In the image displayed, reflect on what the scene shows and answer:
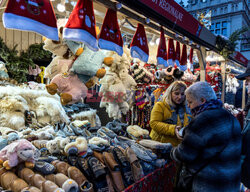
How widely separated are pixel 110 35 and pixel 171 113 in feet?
3.68

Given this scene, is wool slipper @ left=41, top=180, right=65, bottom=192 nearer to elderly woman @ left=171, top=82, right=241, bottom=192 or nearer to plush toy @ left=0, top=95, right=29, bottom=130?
elderly woman @ left=171, top=82, right=241, bottom=192

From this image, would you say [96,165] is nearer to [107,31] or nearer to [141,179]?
[141,179]

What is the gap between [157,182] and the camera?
1.88 m

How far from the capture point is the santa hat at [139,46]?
2193 millimetres

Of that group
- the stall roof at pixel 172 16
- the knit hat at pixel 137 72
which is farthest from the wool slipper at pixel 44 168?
the knit hat at pixel 137 72

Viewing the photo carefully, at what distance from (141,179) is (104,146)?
0.39 metres

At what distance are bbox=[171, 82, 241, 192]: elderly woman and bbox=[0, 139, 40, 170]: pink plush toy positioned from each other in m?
0.97

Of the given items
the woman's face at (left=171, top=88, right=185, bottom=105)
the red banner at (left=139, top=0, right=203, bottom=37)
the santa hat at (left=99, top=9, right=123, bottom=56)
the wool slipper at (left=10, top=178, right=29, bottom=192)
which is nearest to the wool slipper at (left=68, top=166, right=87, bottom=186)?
the wool slipper at (left=10, top=178, right=29, bottom=192)

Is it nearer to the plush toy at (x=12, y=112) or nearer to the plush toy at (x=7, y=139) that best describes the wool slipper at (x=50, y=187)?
the plush toy at (x=7, y=139)

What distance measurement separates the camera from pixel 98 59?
6.35 feet

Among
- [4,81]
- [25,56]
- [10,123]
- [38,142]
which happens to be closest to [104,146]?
[38,142]

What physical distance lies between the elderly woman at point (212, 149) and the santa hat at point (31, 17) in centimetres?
109

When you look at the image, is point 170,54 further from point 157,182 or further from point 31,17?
point 31,17

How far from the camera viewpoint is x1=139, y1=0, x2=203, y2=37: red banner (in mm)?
2203
